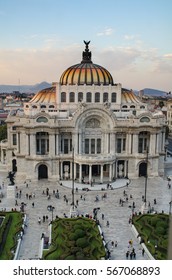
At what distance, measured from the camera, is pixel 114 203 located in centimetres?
4475

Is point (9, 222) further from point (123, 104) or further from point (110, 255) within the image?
point (123, 104)

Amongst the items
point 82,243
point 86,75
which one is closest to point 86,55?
point 86,75

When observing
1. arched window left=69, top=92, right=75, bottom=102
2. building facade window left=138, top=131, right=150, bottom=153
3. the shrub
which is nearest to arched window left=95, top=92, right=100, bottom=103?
arched window left=69, top=92, right=75, bottom=102

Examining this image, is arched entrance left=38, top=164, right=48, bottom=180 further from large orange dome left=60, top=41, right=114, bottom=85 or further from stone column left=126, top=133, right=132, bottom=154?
large orange dome left=60, top=41, right=114, bottom=85

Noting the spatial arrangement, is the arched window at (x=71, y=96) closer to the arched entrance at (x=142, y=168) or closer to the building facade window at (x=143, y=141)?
the building facade window at (x=143, y=141)

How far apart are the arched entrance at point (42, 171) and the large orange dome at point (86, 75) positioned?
51.9ft

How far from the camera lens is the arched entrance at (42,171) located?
184 feet

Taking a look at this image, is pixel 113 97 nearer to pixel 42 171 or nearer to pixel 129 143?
pixel 129 143


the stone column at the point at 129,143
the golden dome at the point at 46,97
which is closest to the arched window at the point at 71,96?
the golden dome at the point at 46,97

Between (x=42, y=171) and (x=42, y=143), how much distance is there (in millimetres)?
4609

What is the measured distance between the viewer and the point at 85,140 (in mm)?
56156
